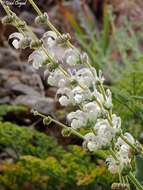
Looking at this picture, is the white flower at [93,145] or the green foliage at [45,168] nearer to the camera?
the white flower at [93,145]

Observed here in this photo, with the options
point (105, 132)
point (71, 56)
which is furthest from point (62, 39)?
point (105, 132)

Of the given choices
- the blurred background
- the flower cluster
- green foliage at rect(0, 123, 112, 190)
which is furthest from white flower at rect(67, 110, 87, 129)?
green foliage at rect(0, 123, 112, 190)

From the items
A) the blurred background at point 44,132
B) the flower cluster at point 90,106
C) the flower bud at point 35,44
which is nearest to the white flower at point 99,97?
the flower cluster at point 90,106

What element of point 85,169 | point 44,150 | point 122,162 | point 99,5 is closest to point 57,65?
point 122,162

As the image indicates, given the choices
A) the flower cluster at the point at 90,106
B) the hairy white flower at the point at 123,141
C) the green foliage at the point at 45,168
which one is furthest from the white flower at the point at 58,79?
the green foliage at the point at 45,168

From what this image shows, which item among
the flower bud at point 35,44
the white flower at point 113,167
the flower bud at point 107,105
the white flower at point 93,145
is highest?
the flower bud at point 35,44

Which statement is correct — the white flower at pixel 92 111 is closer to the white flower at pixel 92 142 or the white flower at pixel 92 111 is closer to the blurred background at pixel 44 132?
the white flower at pixel 92 142

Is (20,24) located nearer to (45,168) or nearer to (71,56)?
(71,56)

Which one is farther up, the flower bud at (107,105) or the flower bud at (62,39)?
the flower bud at (62,39)

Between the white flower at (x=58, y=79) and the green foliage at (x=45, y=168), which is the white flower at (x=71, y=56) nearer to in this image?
the white flower at (x=58, y=79)
